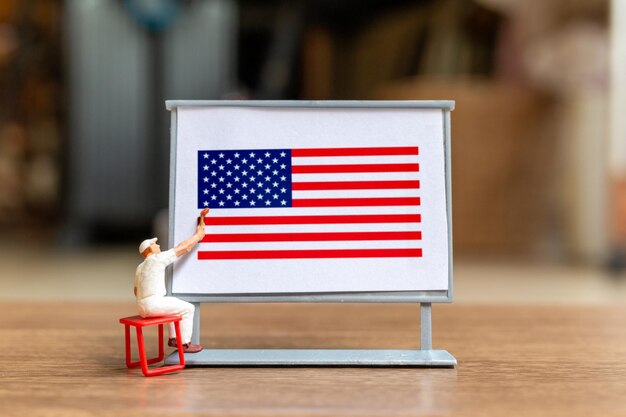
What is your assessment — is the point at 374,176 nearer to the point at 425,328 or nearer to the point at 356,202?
the point at 356,202

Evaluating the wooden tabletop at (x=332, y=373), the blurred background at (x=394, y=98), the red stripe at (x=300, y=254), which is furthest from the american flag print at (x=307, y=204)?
the blurred background at (x=394, y=98)

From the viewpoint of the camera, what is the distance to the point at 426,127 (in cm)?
79

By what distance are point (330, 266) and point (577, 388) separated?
0.30 metres

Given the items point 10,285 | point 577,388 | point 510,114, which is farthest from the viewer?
point 510,114

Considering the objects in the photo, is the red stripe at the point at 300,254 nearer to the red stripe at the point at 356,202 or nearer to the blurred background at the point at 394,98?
the red stripe at the point at 356,202

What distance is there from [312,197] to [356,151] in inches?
3.1

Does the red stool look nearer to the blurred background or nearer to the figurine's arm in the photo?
the figurine's arm

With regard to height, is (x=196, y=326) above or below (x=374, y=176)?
below

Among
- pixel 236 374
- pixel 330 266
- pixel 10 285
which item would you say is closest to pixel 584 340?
pixel 330 266

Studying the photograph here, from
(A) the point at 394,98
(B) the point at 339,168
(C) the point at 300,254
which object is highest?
(A) the point at 394,98

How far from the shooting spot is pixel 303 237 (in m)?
0.78

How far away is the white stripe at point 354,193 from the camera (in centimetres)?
79

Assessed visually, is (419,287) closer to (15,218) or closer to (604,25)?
(604,25)

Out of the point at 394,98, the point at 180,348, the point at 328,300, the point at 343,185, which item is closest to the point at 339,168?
the point at 343,185
